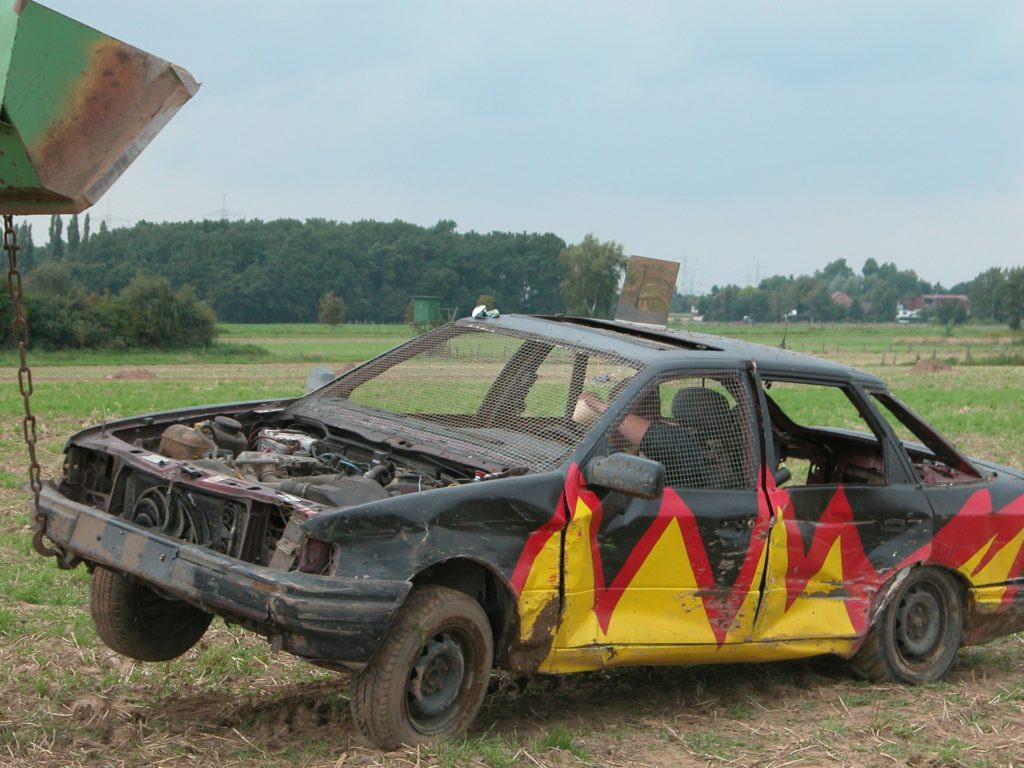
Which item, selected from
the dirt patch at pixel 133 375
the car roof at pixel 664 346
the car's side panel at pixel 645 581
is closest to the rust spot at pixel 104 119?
the car's side panel at pixel 645 581

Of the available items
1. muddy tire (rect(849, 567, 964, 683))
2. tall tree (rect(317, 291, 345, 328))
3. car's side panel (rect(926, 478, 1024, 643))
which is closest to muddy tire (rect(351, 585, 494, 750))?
muddy tire (rect(849, 567, 964, 683))

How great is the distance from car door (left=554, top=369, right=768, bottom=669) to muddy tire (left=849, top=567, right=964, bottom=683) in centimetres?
102

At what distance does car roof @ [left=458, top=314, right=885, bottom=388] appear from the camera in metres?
5.98

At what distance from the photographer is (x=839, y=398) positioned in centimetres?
2728

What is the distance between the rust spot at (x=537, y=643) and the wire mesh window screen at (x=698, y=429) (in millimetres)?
853

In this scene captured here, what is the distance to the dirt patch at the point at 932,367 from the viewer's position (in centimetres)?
4806

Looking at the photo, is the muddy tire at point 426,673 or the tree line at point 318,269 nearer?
the muddy tire at point 426,673

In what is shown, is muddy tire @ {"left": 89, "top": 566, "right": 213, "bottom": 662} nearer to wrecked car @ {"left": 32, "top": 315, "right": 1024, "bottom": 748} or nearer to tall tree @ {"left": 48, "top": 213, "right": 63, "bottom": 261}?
wrecked car @ {"left": 32, "top": 315, "right": 1024, "bottom": 748}

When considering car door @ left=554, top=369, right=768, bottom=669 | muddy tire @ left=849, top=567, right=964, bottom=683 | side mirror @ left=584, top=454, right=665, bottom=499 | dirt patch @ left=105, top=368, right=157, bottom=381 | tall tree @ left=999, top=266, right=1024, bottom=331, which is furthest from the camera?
tall tree @ left=999, top=266, right=1024, bottom=331

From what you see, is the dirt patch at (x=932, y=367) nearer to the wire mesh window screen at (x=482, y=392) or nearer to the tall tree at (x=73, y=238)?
the wire mesh window screen at (x=482, y=392)

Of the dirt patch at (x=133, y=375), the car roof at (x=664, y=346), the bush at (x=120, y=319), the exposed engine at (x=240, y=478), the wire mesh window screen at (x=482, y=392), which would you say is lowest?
the dirt patch at (x=133, y=375)

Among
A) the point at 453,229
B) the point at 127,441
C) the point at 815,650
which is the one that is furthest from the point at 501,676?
the point at 453,229

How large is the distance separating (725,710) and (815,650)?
0.57 meters

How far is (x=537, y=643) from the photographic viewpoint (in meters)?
5.16
